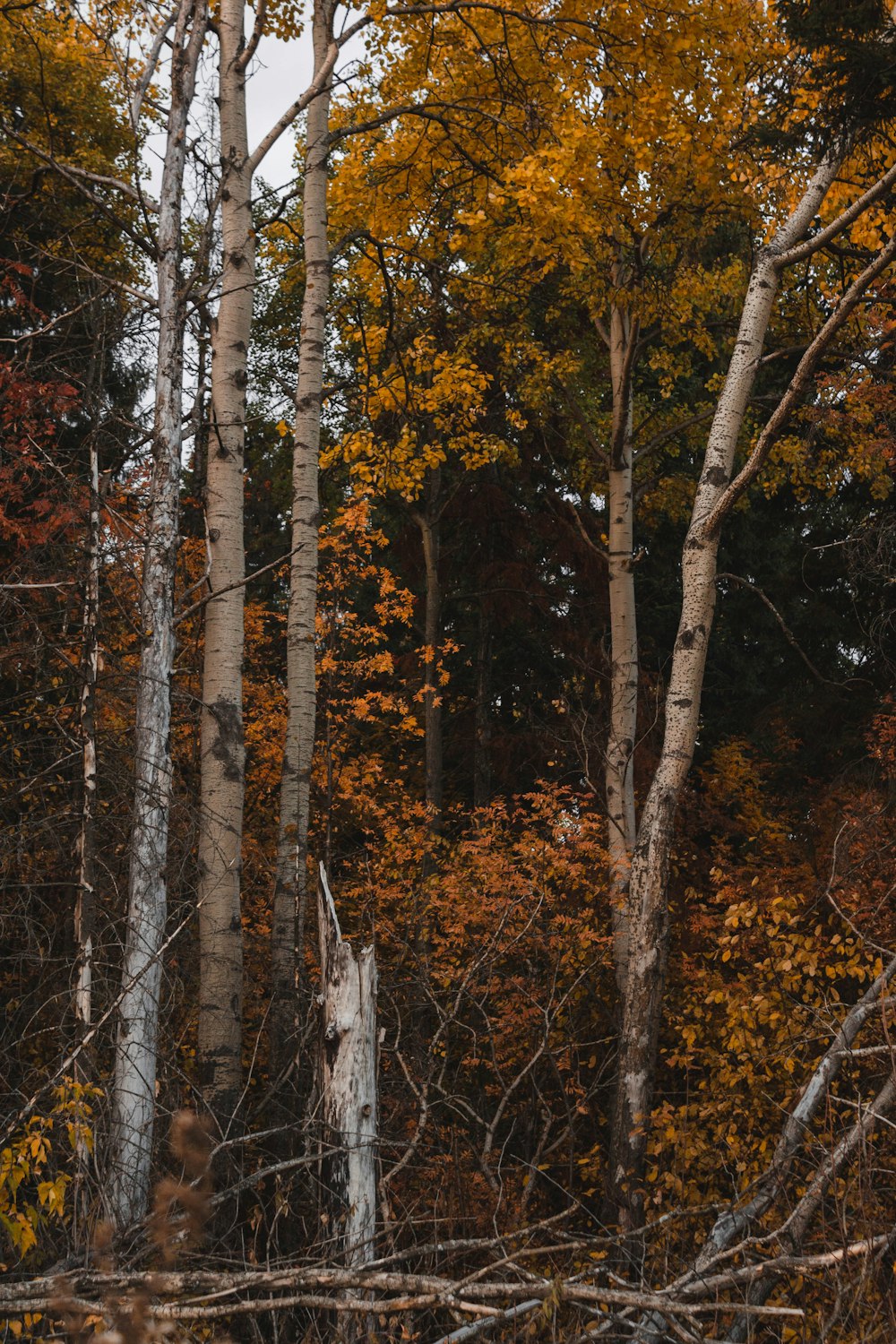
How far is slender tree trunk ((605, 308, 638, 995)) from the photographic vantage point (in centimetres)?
1097

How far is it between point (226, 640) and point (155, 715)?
0.92 meters

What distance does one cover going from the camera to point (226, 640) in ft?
24.4

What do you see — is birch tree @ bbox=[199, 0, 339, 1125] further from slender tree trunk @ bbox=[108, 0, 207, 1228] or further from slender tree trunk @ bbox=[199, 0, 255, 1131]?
slender tree trunk @ bbox=[108, 0, 207, 1228]

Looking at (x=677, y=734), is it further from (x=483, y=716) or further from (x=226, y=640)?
(x=483, y=716)

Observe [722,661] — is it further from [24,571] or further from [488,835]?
[24,571]

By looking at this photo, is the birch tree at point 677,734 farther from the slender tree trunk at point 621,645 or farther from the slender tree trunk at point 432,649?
the slender tree trunk at point 432,649

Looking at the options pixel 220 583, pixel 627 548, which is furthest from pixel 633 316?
pixel 220 583

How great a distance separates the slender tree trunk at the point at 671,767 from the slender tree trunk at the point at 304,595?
2.21 metres

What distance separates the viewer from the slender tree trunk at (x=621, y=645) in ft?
36.0

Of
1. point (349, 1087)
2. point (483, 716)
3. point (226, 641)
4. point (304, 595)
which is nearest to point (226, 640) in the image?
point (226, 641)

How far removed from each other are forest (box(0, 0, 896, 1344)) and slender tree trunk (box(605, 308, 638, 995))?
0.05 m

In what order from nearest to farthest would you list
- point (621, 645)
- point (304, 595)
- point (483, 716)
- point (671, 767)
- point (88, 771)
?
point (88, 771), point (671, 767), point (304, 595), point (621, 645), point (483, 716)

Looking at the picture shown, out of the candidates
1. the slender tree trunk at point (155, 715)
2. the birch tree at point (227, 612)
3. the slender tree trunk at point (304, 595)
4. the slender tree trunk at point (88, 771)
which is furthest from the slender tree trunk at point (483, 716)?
the slender tree trunk at point (155, 715)

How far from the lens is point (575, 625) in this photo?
17.1 m
